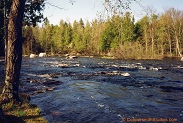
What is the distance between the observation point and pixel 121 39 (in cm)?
4631

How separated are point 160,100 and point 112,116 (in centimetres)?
515

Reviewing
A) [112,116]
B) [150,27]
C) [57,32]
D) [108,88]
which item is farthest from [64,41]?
[112,116]

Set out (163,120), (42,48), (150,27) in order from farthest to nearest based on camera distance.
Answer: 1. (42,48)
2. (150,27)
3. (163,120)

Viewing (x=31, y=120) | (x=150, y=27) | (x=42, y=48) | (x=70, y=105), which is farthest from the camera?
(x=42, y=48)

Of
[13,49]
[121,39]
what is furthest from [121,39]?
[13,49]

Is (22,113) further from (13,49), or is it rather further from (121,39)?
(121,39)

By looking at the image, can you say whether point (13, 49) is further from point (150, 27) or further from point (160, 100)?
point (150, 27)

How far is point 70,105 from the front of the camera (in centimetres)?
1415

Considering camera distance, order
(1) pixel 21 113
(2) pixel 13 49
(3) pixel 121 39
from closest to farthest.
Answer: (1) pixel 21 113 < (2) pixel 13 49 < (3) pixel 121 39

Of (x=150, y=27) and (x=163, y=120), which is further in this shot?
(x=150, y=27)

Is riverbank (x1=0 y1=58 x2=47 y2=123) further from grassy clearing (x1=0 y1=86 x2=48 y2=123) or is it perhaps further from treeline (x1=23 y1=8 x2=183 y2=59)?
treeline (x1=23 y1=8 x2=183 y2=59)

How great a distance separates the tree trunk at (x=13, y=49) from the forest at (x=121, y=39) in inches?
858

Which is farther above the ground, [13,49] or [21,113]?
[13,49]

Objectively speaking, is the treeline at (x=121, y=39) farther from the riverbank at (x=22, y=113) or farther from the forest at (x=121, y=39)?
the riverbank at (x=22, y=113)
